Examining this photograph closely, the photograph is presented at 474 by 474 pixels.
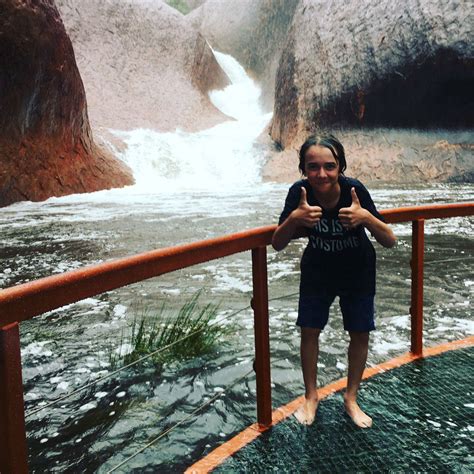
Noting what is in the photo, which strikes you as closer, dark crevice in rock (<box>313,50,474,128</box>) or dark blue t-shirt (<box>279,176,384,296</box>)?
dark blue t-shirt (<box>279,176,384,296</box>)

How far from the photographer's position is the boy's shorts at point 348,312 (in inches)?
79.1

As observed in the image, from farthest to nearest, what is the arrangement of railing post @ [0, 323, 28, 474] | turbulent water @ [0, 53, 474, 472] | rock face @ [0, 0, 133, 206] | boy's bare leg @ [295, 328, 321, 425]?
rock face @ [0, 0, 133, 206]
turbulent water @ [0, 53, 474, 472]
boy's bare leg @ [295, 328, 321, 425]
railing post @ [0, 323, 28, 474]

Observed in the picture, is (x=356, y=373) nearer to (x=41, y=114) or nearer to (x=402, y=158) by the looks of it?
(x=41, y=114)

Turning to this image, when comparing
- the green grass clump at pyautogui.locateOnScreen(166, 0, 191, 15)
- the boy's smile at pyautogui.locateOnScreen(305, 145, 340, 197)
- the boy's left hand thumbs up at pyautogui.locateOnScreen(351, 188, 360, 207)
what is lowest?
the boy's left hand thumbs up at pyautogui.locateOnScreen(351, 188, 360, 207)

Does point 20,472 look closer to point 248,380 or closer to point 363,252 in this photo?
point 363,252

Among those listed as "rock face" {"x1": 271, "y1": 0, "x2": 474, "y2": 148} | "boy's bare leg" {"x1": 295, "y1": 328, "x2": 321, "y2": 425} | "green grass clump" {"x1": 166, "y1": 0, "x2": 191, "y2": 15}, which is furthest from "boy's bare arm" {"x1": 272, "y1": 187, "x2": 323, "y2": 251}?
"green grass clump" {"x1": 166, "y1": 0, "x2": 191, "y2": 15}

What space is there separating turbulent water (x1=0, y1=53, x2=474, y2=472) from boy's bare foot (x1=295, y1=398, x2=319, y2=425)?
0.34 metres

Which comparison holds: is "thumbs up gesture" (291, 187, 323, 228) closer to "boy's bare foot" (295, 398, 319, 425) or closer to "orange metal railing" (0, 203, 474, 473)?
"orange metal railing" (0, 203, 474, 473)

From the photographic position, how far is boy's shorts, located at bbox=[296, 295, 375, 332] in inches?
79.1

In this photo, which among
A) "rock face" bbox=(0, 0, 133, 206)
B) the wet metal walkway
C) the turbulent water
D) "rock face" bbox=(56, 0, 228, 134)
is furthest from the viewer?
"rock face" bbox=(56, 0, 228, 134)

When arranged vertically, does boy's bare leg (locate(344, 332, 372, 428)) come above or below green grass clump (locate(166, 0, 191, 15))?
below

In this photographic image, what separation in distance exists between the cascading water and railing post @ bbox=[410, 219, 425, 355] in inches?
566

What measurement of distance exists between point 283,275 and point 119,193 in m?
10.3

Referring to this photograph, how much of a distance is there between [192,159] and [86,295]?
778 inches
